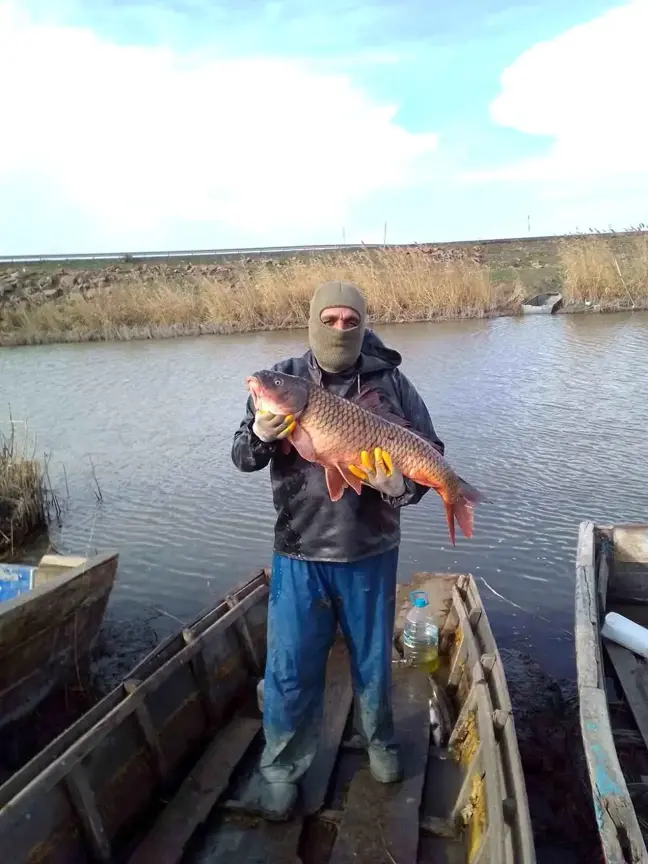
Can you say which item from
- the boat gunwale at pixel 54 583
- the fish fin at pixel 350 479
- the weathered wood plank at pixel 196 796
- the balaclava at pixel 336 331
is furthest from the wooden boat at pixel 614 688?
the boat gunwale at pixel 54 583

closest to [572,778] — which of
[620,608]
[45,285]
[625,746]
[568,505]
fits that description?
[625,746]

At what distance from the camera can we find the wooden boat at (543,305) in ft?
70.7

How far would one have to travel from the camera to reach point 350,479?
3084 millimetres

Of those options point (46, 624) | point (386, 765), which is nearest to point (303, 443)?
point (386, 765)

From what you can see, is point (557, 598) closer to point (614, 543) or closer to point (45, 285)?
point (614, 543)

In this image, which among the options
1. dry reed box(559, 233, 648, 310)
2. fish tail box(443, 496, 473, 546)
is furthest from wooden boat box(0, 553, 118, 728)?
dry reed box(559, 233, 648, 310)

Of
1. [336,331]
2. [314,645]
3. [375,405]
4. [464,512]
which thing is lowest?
[314,645]

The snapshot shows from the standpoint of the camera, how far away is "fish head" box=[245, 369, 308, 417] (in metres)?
2.88

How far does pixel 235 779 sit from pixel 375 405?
213 centimetres

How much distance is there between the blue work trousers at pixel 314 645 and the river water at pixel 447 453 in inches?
94.6

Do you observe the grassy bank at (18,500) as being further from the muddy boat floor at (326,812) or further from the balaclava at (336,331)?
the balaclava at (336,331)

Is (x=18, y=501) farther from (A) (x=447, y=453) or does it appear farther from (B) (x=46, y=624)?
(A) (x=447, y=453)

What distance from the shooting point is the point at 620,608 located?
5.33m

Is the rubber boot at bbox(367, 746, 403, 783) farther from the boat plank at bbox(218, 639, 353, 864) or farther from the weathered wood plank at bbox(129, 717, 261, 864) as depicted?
the weathered wood plank at bbox(129, 717, 261, 864)
